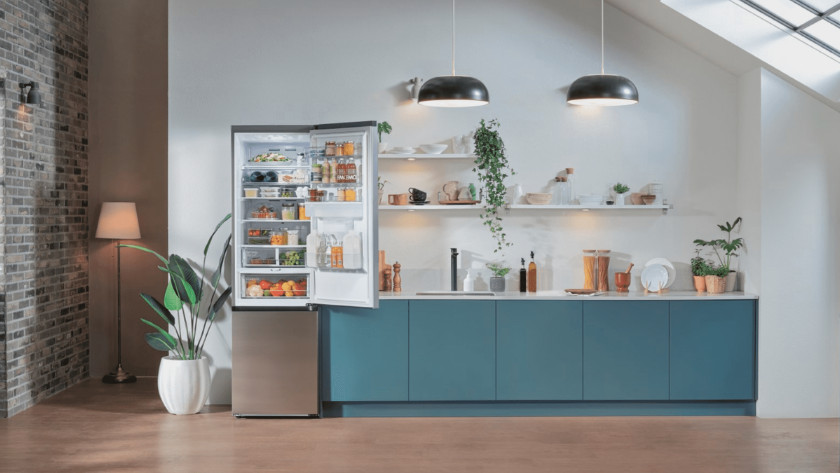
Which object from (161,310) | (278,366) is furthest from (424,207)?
(161,310)

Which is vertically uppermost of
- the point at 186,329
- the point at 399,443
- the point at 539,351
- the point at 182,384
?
the point at 186,329

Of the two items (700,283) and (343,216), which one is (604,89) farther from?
(343,216)

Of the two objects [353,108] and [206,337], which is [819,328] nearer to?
[353,108]

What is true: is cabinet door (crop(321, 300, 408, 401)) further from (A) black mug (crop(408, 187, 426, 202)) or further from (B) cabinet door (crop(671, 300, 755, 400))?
(B) cabinet door (crop(671, 300, 755, 400))

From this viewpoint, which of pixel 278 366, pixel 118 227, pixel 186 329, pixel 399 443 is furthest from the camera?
pixel 118 227

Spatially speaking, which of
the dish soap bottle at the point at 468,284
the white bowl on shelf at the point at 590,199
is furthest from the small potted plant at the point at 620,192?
the dish soap bottle at the point at 468,284

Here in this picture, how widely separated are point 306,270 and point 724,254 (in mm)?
3354

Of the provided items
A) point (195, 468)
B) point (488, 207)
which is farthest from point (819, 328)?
point (195, 468)

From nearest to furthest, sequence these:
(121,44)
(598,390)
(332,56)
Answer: (598,390) < (332,56) < (121,44)

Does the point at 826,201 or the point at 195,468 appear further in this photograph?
the point at 826,201

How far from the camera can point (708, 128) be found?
6469mm

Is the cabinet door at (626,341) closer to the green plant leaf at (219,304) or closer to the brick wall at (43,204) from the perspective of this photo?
the green plant leaf at (219,304)

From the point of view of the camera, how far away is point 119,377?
712cm

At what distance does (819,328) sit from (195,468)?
459cm
